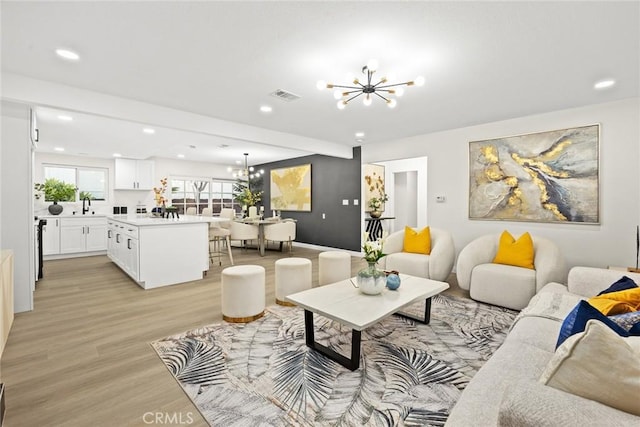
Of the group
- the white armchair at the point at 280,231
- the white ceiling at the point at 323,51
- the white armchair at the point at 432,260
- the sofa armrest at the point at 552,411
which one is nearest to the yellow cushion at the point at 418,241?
the white armchair at the point at 432,260

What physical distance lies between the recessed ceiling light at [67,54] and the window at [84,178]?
223 inches

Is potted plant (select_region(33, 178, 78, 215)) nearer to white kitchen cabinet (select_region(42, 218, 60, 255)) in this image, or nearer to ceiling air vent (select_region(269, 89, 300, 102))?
white kitchen cabinet (select_region(42, 218, 60, 255))

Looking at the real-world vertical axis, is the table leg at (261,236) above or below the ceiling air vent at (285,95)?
below

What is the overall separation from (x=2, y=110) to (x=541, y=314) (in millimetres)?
5208

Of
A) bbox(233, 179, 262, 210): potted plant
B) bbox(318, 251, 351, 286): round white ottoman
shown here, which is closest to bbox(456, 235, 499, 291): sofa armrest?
bbox(318, 251, 351, 286): round white ottoman

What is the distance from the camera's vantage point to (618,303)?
1594 millimetres

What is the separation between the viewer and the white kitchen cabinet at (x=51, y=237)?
236 inches

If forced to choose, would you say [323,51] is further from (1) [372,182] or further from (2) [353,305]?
(1) [372,182]

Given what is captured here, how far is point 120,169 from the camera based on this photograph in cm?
745

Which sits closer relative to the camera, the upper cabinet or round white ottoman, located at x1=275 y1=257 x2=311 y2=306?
round white ottoman, located at x1=275 y1=257 x2=311 y2=306

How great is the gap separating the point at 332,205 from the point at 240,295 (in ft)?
14.5

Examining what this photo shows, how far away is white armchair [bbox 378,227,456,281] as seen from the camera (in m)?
3.95

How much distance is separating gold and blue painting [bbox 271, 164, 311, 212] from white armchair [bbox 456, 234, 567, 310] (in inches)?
179

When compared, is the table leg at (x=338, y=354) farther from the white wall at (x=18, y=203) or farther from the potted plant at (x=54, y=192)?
the potted plant at (x=54, y=192)
